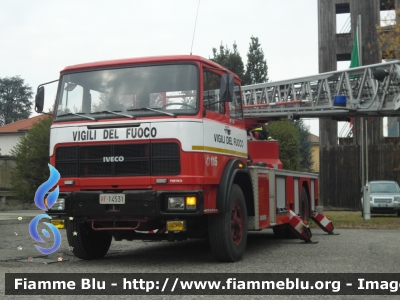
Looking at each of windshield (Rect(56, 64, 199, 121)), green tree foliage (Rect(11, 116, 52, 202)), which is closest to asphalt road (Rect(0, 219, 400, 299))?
windshield (Rect(56, 64, 199, 121))

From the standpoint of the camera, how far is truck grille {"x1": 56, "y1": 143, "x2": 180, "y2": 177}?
842cm

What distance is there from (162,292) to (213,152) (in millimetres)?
2681

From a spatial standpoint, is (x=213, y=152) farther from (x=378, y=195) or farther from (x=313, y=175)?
(x=378, y=195)

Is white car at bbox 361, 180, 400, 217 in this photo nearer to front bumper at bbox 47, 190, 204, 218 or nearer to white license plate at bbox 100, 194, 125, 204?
front bumper at bbox 47, 190, 204, 218

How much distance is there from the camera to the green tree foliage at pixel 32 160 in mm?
26141

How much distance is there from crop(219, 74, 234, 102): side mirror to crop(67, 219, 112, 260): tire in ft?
8.82

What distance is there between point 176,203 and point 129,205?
63 cm

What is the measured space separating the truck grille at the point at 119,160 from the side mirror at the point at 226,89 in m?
0.95

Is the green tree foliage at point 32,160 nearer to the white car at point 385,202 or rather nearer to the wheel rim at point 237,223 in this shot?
the white car at point 385,202

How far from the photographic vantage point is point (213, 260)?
9570 mm

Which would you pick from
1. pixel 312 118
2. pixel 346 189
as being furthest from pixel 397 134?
pixel 312 118

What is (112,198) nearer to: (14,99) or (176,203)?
(176,203)

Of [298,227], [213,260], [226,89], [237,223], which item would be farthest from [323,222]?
[226,89]
